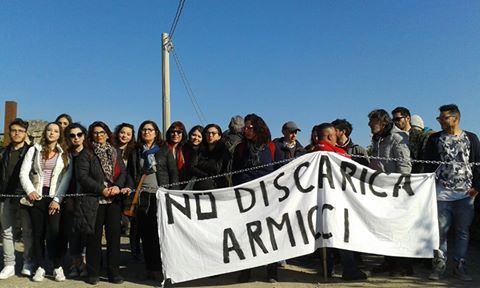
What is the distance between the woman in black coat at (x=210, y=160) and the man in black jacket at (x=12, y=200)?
213cm

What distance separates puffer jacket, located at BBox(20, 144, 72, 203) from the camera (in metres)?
4.98

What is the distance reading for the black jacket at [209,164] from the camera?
16.4 feet

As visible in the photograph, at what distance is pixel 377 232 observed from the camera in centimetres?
466

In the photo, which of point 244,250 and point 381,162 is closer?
point 244,250

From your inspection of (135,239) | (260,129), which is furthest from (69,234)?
(260,129)

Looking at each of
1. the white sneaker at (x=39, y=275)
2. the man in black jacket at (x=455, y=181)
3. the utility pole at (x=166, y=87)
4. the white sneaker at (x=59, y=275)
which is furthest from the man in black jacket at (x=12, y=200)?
the utility pole at (x=166, y=87)

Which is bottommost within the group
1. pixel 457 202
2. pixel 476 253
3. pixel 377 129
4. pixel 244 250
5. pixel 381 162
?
pixel 476 253

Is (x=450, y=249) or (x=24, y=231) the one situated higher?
(x=24, y=231)

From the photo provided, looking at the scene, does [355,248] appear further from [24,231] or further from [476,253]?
[24,231]

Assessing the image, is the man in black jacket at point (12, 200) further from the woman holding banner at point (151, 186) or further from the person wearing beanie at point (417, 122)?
the person wearing beanie at point (417, 122)

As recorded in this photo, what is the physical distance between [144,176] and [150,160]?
8.3 inches

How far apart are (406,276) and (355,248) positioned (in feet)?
3.17

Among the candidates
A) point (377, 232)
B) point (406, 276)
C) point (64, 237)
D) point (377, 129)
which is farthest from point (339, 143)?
point (64, 237)

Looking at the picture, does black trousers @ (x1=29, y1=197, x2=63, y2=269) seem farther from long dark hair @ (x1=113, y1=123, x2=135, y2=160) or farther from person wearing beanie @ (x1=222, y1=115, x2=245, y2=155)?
person wearing beanie @ (x1=222, y1=115, x2=245, y2=155)
